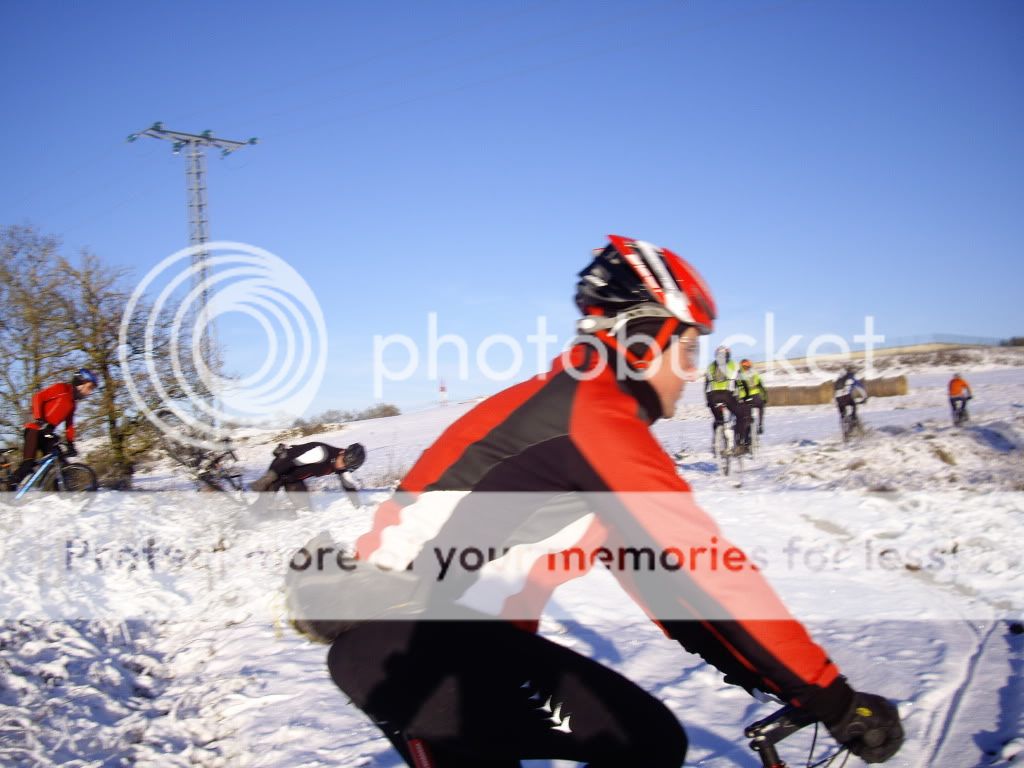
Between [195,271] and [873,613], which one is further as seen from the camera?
[195,271]

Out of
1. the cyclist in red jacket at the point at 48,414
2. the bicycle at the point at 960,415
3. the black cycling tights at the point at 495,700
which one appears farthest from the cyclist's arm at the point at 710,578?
the bicycle at the point at 960,415

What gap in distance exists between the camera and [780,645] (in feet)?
5.34

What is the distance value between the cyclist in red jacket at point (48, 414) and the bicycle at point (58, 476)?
0.38ft

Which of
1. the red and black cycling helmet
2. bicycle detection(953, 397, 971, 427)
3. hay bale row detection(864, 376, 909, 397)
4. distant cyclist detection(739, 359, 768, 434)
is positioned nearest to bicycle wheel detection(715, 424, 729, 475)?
distant cyclist detection(739, 359, 768, 434)

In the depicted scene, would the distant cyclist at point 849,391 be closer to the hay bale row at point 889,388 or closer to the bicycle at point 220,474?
the bicycle at point 220,474

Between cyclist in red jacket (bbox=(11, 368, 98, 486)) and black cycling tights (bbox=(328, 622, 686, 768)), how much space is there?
10274 millimetres

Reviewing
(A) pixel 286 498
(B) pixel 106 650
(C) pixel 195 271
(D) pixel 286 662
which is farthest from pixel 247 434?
(D) pixel 286 662

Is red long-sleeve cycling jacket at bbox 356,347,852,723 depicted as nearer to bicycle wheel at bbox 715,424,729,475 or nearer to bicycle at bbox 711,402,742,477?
bicycle at bbox 711,402,742,477

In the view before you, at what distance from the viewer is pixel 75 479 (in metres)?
10.7

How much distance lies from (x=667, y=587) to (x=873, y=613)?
4.92 meters

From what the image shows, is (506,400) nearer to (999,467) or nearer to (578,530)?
(578,530)

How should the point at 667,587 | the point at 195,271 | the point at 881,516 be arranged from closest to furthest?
the point at 667,587 < the point at 881,516 < the point at 195,271

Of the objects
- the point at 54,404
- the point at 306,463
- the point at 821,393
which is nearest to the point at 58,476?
the point at 54,404

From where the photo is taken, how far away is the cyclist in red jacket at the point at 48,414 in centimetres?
1014
